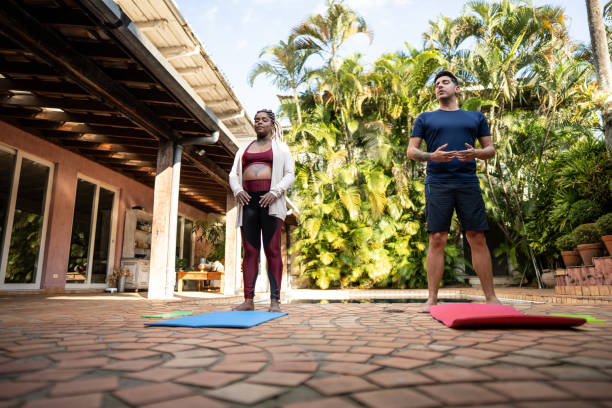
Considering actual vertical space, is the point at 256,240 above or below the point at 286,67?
below

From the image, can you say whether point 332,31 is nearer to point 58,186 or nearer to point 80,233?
point 58,186

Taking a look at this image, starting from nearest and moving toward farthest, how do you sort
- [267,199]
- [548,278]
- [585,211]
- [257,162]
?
[267,199] < [257,162] < [585,211] < [548,278]

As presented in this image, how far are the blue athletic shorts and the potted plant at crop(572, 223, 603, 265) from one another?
4331 millimetres

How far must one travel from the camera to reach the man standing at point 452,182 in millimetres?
2896

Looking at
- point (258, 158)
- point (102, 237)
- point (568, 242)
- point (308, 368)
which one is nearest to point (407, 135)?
point (568, 242)

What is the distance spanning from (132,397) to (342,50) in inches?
433

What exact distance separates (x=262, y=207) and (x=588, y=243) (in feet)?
19.6

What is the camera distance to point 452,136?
2.99m

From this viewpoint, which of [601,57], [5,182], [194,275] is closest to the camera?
[5,182]

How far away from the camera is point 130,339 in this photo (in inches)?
66.6

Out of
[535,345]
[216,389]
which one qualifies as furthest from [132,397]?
[535,345]

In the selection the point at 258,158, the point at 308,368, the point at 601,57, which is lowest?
the point at 308,368

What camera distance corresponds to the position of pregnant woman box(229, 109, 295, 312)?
2982 millimetres

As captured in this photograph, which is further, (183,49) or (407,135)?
(407,135)
